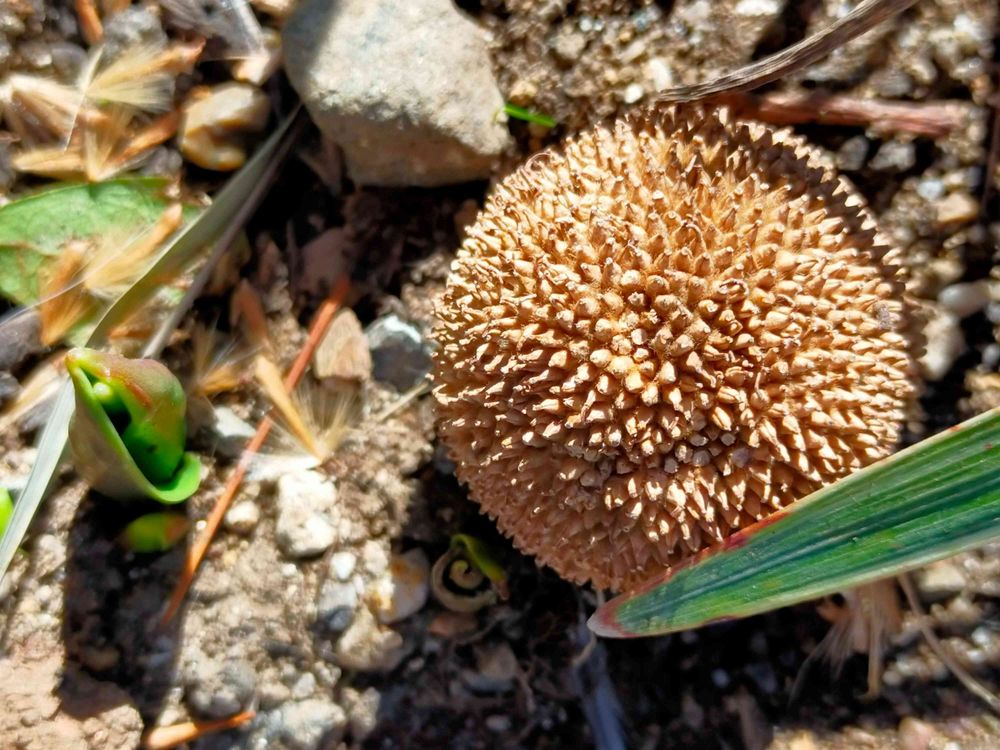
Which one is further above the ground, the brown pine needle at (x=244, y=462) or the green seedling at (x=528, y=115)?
the green seedling at (x=528, y=115)

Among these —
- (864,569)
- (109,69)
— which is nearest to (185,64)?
(109,69)

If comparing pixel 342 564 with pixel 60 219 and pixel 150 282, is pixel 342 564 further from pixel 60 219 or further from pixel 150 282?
pixel 60 219

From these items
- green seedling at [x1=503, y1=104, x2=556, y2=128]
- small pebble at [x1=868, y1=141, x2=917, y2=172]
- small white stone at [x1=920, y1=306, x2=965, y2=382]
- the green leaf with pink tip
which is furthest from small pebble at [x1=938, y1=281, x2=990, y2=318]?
green seedling at [x1=503, y1=104, x2=556, y2=128]

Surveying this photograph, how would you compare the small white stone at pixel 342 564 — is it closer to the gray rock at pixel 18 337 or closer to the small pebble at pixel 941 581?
the gray rock at pixel 18 337

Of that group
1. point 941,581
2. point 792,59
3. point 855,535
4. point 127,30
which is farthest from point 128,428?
point 941,581

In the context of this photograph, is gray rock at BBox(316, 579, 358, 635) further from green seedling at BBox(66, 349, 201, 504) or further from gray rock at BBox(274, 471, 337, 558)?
green seedling at BBox(66, 349, 201, 504)

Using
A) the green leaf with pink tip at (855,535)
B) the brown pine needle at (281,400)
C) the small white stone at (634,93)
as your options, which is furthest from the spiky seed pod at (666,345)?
the brown pine needle at (281,400)
